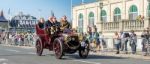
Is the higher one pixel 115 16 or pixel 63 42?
pixel 115 16

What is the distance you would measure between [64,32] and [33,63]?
3261 mm

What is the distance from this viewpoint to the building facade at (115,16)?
40.1 metres

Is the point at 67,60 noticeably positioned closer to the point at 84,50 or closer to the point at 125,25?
the point at 84,50

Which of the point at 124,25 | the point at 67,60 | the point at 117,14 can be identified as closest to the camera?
the point at 67,60

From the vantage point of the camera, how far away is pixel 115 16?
4812 centimetres

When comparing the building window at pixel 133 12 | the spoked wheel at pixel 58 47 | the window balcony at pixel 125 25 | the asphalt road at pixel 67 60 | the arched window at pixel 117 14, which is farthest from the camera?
the arched window at pixel 117 14

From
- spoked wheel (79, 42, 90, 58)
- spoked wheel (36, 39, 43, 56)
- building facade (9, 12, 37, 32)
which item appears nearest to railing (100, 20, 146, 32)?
spoked wheel (36, 39, 43, 56)

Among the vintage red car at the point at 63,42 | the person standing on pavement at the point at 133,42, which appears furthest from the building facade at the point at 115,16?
the vintage red car at the point at 63,42

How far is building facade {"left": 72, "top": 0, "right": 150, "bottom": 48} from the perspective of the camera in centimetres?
4007

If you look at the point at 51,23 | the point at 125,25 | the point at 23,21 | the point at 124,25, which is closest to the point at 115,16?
the point at 124,25

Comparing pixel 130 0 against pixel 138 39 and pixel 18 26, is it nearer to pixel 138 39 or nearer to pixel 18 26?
pixel 138 39

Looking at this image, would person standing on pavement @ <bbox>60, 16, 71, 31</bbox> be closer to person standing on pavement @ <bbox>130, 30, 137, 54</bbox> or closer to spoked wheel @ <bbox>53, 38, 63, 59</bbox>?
spoked wheel @ <bbox>53, 38, 63, 59</bbox>

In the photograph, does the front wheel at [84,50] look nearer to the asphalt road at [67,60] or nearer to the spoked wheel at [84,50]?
the spoked wheel at [84,50]

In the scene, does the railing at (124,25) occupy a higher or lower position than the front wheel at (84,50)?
higher
